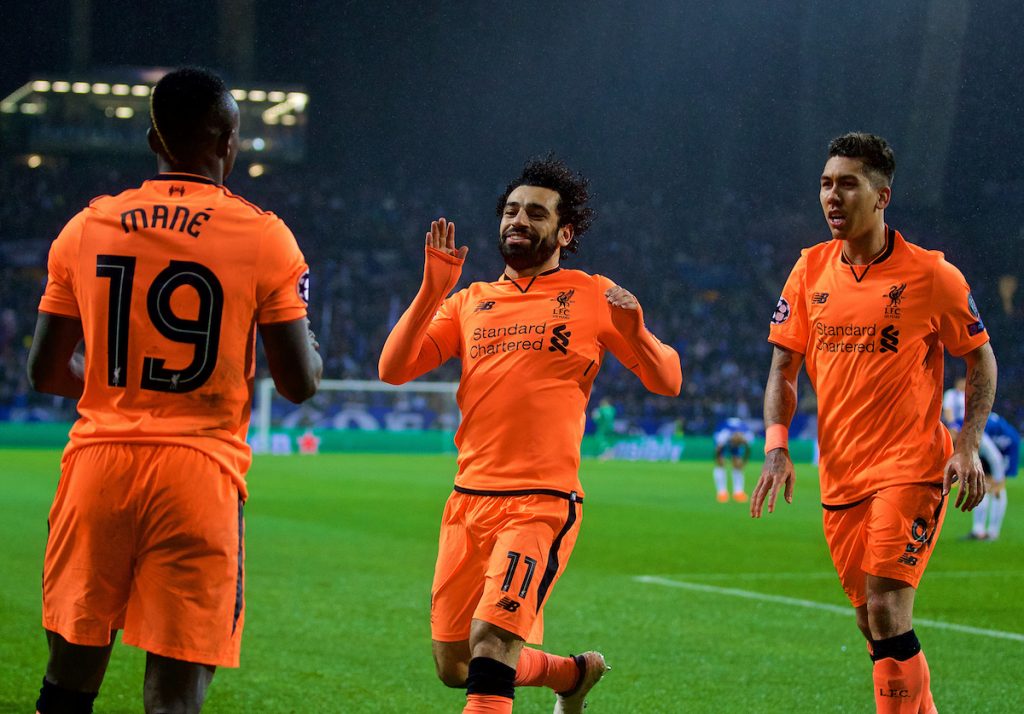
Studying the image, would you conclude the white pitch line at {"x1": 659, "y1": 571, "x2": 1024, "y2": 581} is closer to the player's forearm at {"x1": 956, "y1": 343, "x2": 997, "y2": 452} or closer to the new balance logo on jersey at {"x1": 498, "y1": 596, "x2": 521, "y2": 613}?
the player's forearm at {"x1": 956, "y1": 343, "x2": 997, "y2": 452}

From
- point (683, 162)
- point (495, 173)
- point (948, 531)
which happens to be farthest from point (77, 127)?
point (948, 531)

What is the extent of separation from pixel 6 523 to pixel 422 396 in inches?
988

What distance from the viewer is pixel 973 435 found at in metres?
5.17

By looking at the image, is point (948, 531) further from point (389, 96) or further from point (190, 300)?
point (389, 96)

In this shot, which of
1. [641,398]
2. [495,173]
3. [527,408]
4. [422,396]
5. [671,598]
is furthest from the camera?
[495,173]

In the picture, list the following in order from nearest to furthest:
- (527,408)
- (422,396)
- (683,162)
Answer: (527,408) → (422,396) → (683,162)

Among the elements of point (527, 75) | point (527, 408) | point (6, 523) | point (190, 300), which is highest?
point (527, 75)

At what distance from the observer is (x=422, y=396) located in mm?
40719

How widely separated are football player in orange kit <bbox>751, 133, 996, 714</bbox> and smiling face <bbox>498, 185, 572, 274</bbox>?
107cm

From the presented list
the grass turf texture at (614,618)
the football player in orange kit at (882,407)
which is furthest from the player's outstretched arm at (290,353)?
the grass turf texture at (614,618)

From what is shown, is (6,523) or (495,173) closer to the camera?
(6,523)

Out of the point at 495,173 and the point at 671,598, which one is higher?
the point at 495,173

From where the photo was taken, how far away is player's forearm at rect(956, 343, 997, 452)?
5199 mm

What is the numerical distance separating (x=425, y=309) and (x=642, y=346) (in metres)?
0.82
